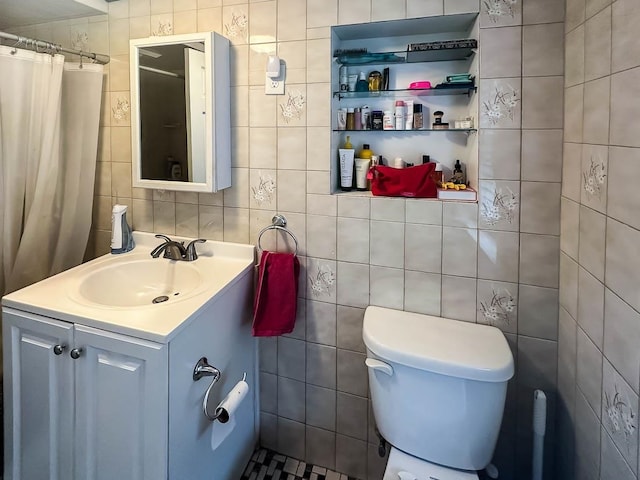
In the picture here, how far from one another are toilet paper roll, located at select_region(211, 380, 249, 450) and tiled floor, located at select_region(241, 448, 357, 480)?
38cm

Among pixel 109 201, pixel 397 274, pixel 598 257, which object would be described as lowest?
pixel 397 274

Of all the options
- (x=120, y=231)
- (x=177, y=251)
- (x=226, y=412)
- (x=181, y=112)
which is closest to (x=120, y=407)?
(x=226, y=412)

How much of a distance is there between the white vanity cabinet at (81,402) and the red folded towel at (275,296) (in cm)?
49

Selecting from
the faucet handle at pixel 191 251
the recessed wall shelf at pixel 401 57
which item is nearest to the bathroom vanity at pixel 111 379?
the faucet handle at pixel 191 251

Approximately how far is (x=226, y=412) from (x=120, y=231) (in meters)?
0.95

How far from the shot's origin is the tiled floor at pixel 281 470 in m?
1.62

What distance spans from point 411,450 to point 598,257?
2.68 ft

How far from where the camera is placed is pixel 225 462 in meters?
1.48

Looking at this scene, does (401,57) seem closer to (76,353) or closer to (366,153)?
(366,153)

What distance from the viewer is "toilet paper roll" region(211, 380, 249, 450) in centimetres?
123

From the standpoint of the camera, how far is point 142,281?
62.5 inches

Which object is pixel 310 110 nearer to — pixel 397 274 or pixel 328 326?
pixel 397 274

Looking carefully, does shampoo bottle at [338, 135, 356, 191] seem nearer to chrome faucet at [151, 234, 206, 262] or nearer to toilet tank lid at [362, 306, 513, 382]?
toilet tank lid at [362, 306, 513, 382]

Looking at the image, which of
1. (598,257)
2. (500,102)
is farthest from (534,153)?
(598,257)
